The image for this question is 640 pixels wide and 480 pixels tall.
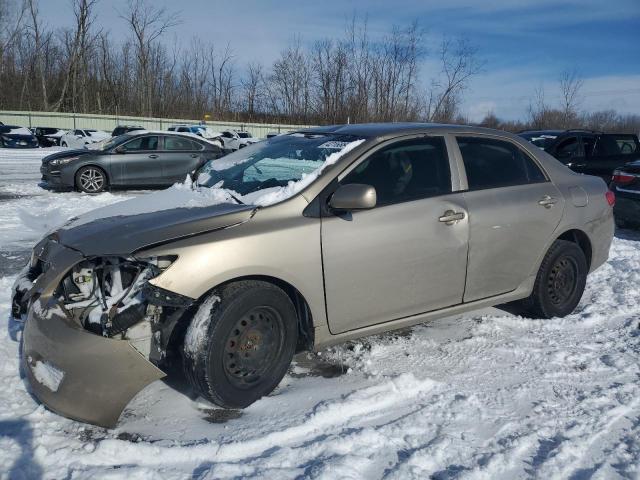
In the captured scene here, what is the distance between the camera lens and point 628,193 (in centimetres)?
898

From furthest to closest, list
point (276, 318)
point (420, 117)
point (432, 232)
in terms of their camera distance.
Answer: point (420, 117) < point (432, 232) < point (276, 318)

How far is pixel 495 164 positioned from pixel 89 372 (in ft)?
10.9

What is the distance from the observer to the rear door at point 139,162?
43.8ft

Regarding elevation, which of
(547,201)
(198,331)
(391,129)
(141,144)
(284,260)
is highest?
(391,129)

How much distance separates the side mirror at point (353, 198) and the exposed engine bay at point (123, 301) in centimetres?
106

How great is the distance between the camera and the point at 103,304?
306 centimetres

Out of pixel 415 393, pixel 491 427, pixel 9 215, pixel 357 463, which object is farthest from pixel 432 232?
pixel 9 215

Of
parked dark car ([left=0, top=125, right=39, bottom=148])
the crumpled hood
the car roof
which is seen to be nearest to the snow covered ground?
the crumpled hood

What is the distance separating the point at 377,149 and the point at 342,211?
614 mm

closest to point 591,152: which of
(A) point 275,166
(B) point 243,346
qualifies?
(A) point 275,166

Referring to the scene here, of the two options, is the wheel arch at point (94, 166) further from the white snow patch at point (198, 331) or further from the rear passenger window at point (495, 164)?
the white snow patch at point (198, 331)

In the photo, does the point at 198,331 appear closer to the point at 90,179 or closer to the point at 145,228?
the point at 145,228

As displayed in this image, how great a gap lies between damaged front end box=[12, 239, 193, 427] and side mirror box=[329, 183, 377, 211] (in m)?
1.06

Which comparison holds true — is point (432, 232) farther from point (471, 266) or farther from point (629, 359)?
point (629, 359)
